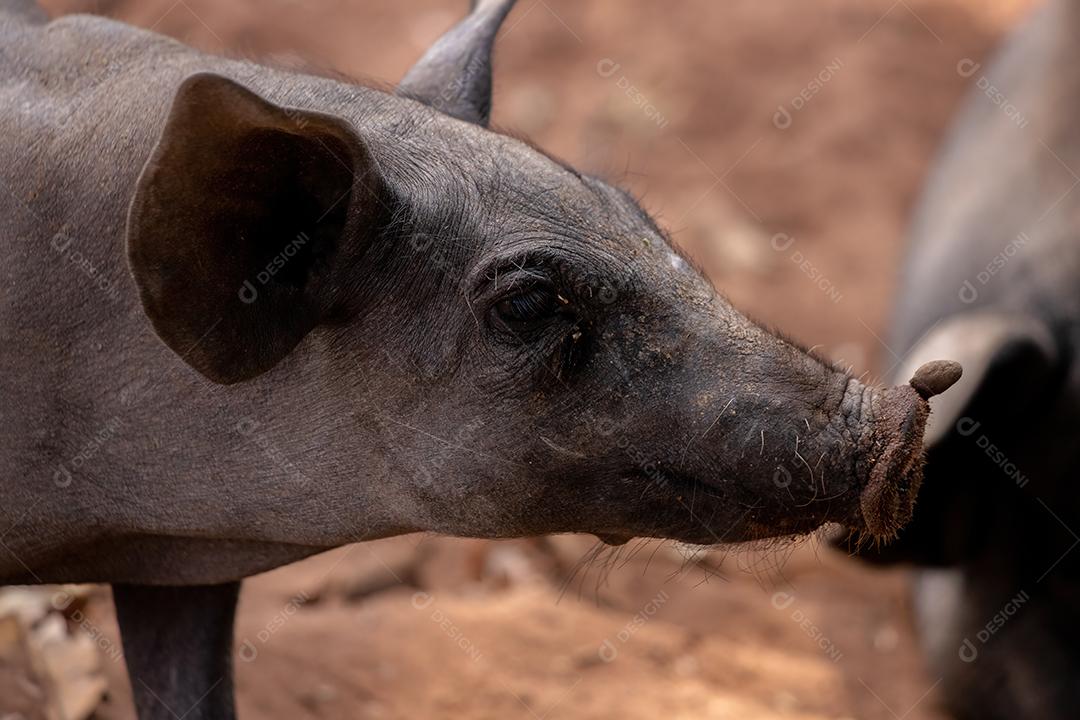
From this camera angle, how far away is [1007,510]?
6.18 meters

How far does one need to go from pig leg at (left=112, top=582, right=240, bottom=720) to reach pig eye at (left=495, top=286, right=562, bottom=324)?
1.37 metres

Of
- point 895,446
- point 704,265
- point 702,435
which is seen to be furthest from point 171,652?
point 704,265

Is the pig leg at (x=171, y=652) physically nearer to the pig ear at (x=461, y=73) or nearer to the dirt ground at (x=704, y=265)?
the dirt ground at (x=704, y=265)

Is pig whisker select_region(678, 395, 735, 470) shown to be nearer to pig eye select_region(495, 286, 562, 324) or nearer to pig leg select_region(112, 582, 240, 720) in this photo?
pig eye select_region(495, 286, 562, 324)

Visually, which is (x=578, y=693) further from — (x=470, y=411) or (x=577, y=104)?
(x=577, y=104)

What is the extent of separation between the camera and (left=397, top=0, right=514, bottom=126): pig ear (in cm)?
392

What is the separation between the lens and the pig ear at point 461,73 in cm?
392

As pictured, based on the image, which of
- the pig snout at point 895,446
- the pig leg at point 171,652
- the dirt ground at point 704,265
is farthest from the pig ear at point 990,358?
the pig leg at point 171,652

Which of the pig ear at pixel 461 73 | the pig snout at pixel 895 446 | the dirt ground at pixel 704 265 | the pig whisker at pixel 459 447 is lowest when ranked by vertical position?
the dirt ground at pixel 704 265

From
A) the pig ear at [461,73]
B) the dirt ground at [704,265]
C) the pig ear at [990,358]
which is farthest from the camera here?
the pig ear at [990,358]

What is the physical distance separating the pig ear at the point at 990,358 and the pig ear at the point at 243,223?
3.05m

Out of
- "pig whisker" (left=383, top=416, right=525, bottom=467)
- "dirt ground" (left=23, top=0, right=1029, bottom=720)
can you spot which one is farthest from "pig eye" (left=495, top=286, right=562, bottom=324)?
"dirt ground" (left=23, top=0, right=1029, bottom=720)

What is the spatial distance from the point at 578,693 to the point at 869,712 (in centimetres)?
136

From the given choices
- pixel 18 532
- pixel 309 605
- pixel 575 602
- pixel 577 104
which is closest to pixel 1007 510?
pixel 575 602
